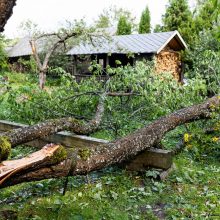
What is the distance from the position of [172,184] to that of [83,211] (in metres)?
1.43

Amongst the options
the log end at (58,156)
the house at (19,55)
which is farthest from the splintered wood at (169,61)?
the log end at (58,156)

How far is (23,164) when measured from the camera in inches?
97.1

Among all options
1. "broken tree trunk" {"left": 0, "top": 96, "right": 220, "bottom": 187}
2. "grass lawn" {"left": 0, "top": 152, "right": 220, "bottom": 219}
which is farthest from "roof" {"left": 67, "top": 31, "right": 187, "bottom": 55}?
"grass lawn" {"left": 0, "top": 152, "right": 220, "bottom": 219}

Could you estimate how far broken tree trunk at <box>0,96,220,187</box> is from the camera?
2.74 meters

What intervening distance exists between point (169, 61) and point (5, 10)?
61.3 ft

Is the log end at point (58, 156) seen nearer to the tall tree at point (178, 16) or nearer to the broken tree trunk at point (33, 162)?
the broken tree trunk at point (33, 162)

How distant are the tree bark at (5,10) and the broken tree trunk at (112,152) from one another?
48.7 inches

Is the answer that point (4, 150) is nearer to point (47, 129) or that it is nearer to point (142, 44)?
point (47, 129)

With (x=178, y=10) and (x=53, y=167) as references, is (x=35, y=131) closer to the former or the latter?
(x=53, y=167)

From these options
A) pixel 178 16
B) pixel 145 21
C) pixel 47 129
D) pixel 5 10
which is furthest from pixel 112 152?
pixel 145 21

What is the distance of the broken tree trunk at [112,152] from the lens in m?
2.74

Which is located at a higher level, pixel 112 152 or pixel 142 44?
pixel 142 44

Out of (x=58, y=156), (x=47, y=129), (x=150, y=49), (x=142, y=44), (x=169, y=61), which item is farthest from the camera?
(x=169, y=61)

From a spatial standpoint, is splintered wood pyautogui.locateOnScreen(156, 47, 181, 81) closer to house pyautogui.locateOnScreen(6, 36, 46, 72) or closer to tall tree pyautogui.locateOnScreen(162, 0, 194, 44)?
tall tree pyautogui.locateOnScreen(162, 0, 194, 44)
